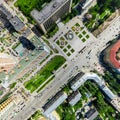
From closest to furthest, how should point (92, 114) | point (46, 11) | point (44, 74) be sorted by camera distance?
point (46, 11) → point (92, 114) → point (44, 74)

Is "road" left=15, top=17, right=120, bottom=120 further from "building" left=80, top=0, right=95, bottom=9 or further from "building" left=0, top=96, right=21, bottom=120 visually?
"building" left=80, top=0, right=95, bottom=9

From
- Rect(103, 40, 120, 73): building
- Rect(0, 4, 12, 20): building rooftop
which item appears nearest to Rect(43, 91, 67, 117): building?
Rect(103, 40, 120, 73): building

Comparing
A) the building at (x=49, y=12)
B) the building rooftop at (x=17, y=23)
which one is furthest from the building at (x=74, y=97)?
the building rooftop at (x=17, y=23)

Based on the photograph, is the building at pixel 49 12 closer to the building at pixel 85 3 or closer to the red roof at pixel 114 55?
the building at pixel 85 3

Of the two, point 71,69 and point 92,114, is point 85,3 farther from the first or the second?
point 92,114

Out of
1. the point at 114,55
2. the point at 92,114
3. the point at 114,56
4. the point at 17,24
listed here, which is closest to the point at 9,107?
the point at 17,24

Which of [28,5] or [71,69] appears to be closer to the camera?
[28,5]
